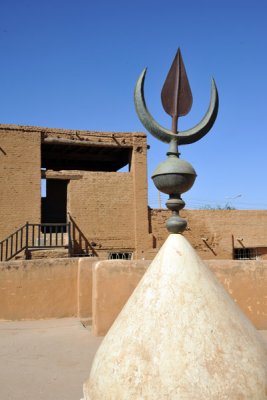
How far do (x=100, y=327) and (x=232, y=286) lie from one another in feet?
6.65

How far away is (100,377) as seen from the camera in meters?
2.39

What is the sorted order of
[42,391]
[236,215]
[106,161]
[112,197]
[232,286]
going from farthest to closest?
[106,161] < [236,215] < [112,197] < [232,286] < [42,391]

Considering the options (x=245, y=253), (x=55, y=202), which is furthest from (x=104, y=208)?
(x=245, y=253)

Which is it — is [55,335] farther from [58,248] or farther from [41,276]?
[58,248]

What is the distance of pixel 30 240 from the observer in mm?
15375

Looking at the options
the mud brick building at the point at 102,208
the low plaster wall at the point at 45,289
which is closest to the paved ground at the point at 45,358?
the low plaster wall at the point at 45,289

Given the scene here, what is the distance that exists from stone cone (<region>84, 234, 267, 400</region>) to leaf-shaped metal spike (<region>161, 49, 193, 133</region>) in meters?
0.86

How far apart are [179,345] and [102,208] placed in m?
14.2

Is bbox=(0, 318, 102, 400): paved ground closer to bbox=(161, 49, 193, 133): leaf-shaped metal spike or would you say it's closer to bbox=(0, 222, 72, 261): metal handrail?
bbox=(161, 49, 193, 133): leaf-shaped metal spike

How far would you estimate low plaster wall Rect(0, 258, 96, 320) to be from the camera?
6.80 metres

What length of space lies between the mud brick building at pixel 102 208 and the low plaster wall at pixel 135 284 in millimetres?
9399

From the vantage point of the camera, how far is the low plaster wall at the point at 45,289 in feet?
22.3

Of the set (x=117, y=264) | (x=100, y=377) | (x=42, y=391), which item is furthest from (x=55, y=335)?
(x=100, y=377)

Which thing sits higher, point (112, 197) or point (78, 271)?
point (112, 197)
